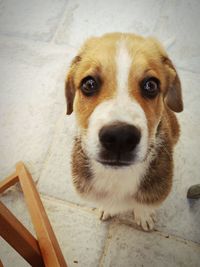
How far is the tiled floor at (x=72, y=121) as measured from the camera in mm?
2141

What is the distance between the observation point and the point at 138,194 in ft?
5.90

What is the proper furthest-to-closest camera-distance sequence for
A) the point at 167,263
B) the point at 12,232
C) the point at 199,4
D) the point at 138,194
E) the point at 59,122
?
1. the point at 199,4
2. the point at 59,122
3. the point at 167,263
4. the point at 138,194
5. the point at 12,232

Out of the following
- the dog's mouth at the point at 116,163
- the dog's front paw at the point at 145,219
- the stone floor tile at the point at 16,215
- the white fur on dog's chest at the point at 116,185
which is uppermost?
the dog's mouth at the point at 116,163

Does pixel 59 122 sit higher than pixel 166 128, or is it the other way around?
pixel 166 128

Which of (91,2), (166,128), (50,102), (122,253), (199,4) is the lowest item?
(122,253)

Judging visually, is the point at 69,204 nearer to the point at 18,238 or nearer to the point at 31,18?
the point at 18,238

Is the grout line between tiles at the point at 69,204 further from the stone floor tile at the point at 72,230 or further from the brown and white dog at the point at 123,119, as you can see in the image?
the brown and white dog at the point at 123,119

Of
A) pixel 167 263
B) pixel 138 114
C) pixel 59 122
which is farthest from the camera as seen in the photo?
pixel 59 122

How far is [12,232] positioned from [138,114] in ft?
2.67

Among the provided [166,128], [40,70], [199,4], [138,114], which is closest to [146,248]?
[166,128]

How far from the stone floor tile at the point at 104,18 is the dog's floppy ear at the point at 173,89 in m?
1.37

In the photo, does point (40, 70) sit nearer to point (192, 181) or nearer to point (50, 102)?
point (50, 102)


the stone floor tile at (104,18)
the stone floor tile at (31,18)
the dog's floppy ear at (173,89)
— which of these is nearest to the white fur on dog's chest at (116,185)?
the dog's floppy ear at (173,89)

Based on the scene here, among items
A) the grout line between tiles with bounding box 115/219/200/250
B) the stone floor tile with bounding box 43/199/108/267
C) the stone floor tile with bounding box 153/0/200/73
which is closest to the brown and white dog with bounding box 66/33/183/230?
the grout line between tiles with bounding box 115/219/200/250
